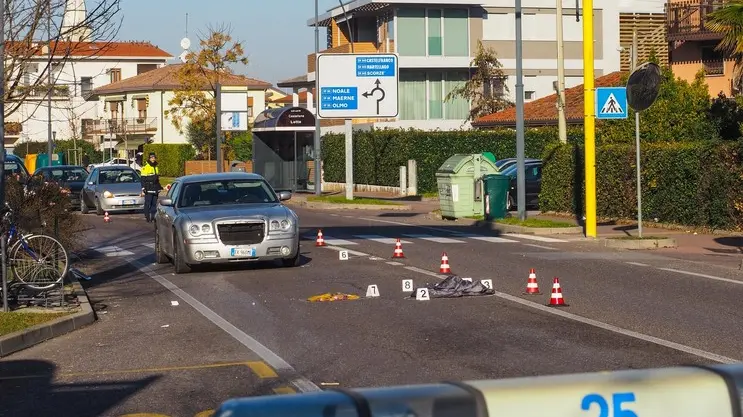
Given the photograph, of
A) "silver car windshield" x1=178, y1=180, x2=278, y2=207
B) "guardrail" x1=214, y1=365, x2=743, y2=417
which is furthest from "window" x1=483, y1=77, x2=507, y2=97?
"guardrail" x1=214, y1=365, x2=743, y2=417

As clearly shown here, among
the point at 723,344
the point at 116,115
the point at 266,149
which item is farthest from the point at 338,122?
the point at 723,344

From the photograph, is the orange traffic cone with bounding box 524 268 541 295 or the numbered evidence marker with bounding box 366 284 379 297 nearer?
the numbered evidence marker with bounding box 366 284 379 297

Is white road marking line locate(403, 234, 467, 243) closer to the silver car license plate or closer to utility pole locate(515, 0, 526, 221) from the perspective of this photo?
utility pole locate(515, 0, 526, 221)

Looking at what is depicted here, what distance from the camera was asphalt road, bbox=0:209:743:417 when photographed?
9070mm

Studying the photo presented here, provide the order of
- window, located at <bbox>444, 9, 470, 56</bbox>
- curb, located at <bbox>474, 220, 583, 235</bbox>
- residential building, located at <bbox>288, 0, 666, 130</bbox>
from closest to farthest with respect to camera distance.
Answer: curb, located at <bbox>474, 220, 583, 235</bbox> < residential building, located at <bbox>288, 0, 666, 130</bbox> < window, located at <bbox>444, 9, 470, 56</bbox>

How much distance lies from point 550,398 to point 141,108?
8963cm

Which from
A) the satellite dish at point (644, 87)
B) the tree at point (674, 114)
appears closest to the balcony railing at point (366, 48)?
the tree at point (674, 114)

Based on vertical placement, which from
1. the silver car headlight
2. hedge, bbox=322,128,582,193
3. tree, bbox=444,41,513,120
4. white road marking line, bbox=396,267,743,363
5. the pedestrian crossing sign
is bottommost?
white road marking line, bbox=396,267,743,363

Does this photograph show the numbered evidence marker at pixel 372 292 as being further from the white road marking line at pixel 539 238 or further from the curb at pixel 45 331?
the white road marking line at pixel 539 238

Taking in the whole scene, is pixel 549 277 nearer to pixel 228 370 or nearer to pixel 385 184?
pixel 228 370

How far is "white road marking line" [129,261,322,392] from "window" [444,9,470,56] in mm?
44690

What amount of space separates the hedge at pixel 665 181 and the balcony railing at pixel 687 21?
2174 cm

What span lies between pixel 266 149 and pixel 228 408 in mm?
47573

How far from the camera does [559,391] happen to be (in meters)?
3.27
